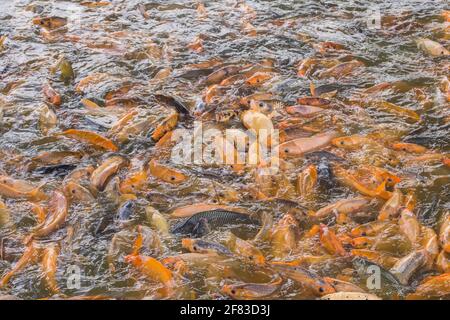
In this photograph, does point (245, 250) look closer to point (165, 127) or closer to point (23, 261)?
point (23, 261)

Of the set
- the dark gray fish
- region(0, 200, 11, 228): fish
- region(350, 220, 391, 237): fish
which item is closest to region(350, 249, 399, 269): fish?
region(350, 220, 391, 237): fish

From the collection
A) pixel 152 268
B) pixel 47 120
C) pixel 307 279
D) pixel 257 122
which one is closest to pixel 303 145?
pixel 257 122

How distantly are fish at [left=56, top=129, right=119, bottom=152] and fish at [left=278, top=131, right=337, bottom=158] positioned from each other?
1694 millimetres

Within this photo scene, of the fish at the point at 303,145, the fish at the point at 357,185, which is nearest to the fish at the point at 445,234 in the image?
the fish at the point at 357,185

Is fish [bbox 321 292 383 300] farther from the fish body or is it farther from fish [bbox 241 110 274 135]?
the fish body

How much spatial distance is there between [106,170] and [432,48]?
4509 mm

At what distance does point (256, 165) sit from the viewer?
16.4 feet

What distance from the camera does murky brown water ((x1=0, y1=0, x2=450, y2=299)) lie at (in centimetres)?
411

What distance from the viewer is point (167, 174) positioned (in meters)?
4.99

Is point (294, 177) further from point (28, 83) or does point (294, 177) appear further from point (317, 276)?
point (28, 83)

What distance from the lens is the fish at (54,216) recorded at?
14.5 feet

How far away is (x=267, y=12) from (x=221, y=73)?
6.94 feet

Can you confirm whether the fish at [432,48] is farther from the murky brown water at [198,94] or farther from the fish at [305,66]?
the fish at [305,66]

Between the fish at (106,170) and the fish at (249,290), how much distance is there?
5.62 feet
